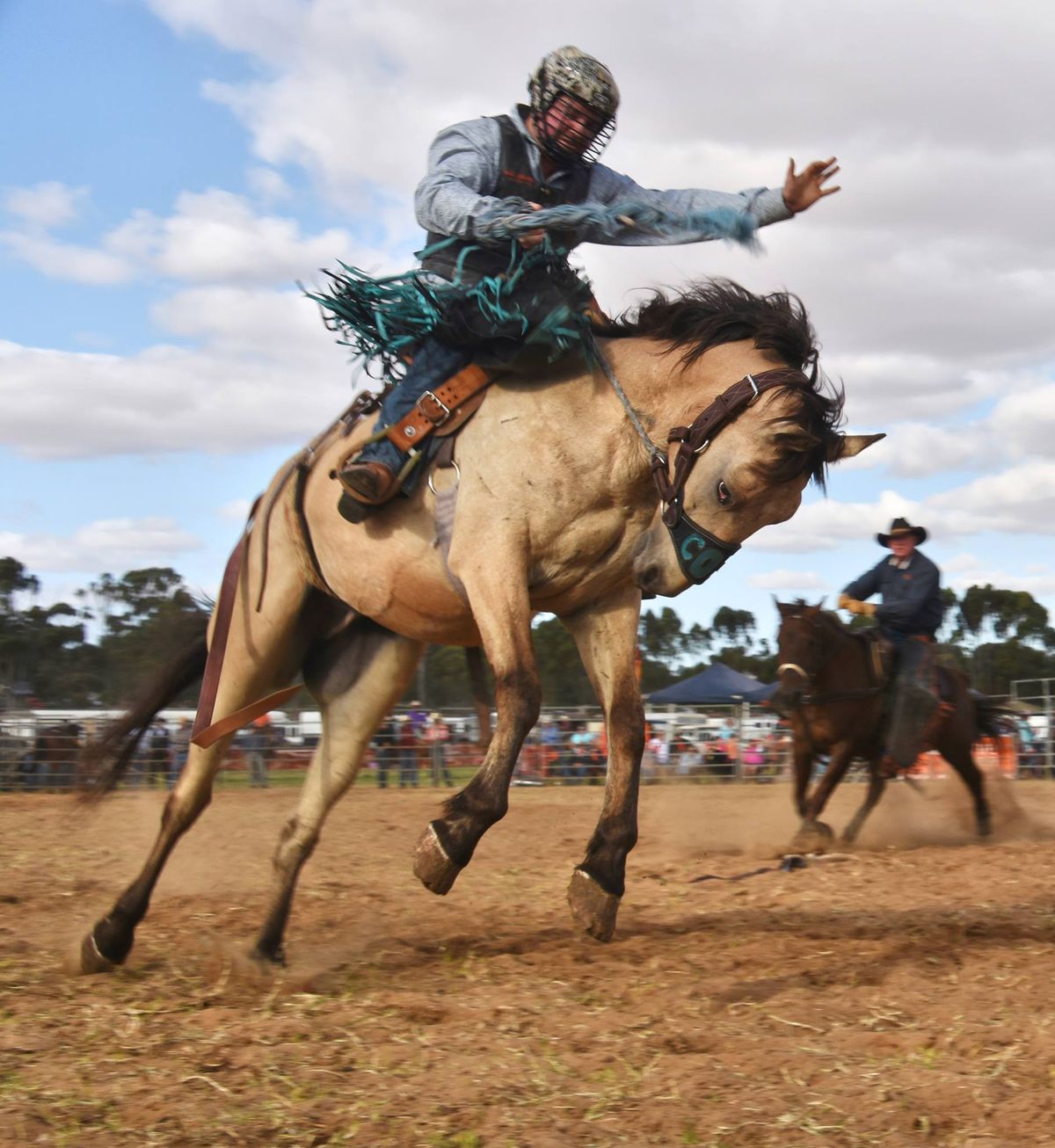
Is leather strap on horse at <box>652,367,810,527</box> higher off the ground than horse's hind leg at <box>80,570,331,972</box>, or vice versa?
leather strap on horse at <box>652,367,810,527</box>

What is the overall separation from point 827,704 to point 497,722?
636 centimetres

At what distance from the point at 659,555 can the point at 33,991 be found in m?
2.78

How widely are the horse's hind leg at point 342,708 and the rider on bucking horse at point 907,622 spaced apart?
5.55 metres

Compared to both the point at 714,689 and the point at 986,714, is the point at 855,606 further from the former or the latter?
the point at 714,689

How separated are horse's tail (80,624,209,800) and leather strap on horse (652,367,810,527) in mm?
3001

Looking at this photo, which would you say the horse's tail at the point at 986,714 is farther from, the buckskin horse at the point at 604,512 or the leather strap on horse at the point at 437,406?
the leather strap on horse at the point at 437,406

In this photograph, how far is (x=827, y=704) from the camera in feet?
32.2

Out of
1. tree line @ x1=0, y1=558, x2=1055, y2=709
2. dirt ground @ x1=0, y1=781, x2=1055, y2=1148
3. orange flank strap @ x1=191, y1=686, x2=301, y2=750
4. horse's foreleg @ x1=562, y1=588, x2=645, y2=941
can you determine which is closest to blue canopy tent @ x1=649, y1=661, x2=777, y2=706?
tree line @ x1=0, y1=558, x2=1055, y2=709

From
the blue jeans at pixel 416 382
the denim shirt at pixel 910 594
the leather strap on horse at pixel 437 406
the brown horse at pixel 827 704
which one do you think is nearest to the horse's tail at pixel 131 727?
the blue jeans at pixel 416 382

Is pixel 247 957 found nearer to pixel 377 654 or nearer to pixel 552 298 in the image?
pixel 377 654

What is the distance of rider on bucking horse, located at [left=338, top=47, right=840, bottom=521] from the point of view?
4320 mm

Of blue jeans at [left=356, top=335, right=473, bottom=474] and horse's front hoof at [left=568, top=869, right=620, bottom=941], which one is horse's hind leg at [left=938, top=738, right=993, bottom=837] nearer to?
horse's front hoof at [left=568, top=869, right=620, bottom=941]

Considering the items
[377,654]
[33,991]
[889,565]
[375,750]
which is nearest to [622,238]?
[377,654]

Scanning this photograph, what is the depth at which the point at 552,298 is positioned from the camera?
14.3 feet
